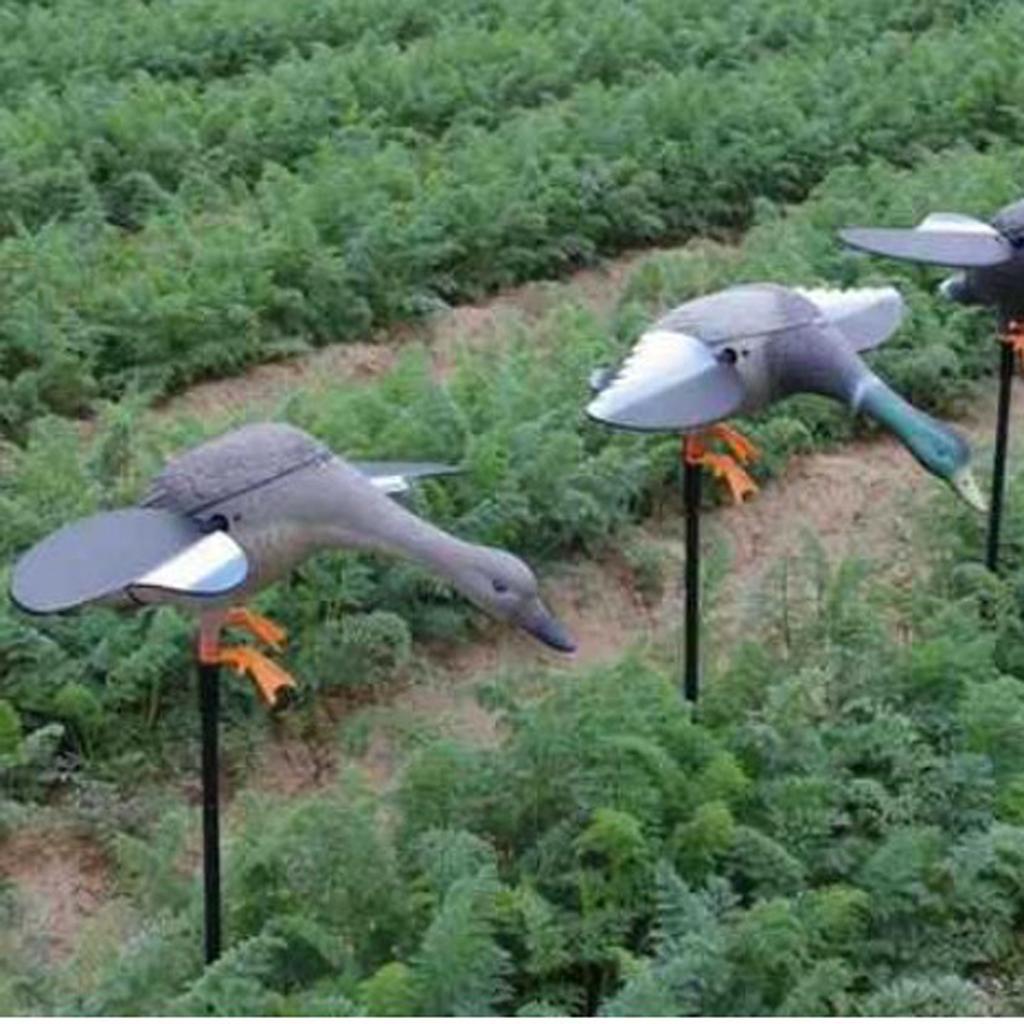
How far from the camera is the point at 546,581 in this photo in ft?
24.3

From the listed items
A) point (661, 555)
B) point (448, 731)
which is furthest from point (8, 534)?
point (661, 555)

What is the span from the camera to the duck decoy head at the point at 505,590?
5164mm

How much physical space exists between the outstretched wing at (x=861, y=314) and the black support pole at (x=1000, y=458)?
68cm

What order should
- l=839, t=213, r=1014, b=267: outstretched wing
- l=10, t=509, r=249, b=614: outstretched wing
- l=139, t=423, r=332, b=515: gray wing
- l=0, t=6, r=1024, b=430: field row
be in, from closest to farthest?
1. l=10, t=509, r=249, b=614: outstretched wing
2. l=139, t=423, r=332, b=515: gray wing
3. l=839, t=213, r=1014, b=267: outstretched wing
4. l=0, t=6, r=1024, b=430: field row

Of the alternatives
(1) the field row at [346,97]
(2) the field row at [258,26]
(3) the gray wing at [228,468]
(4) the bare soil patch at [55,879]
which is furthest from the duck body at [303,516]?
(2) the field row at [258,26]

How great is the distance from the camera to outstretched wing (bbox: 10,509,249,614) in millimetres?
4730

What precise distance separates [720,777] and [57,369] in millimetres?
3942

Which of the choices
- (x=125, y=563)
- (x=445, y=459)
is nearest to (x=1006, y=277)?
(x=445, y=459)

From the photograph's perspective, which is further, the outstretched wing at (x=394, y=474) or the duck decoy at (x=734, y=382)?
the duck decoy at (x=734, y=382)

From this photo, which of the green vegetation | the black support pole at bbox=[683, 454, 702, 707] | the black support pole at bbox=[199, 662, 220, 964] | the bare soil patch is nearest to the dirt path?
the bare soil patch

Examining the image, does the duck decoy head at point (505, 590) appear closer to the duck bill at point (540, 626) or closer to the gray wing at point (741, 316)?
the duck bill at point (540, 626)

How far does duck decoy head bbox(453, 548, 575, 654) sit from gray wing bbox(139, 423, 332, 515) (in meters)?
0.44

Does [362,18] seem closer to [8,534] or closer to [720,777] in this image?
[8,534]

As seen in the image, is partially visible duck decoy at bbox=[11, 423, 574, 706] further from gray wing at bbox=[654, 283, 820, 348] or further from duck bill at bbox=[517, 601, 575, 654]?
gray wing at bbox=[654, 283, 820, 348]
